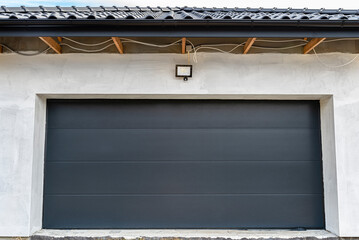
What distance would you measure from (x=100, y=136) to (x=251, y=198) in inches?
101

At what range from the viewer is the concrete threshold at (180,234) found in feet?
13.7

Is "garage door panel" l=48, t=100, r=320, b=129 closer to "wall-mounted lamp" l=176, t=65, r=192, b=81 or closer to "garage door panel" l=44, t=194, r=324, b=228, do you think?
"wall-mounted lamp" l=176, t=65, r=192, b=81

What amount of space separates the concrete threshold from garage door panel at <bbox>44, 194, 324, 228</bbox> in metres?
0.12

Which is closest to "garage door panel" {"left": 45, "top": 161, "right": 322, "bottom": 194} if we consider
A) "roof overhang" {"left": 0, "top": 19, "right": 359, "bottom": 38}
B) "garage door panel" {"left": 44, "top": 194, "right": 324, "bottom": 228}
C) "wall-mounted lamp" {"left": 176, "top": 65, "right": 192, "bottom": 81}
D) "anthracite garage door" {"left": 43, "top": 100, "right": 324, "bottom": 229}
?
"anthracite garage door" {"left": 43, "top": 100, "right": 324, "bottom": 229}

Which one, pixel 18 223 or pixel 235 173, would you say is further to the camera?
pixel 235 173

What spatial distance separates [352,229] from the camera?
13.5 ft

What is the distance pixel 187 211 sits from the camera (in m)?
4.50

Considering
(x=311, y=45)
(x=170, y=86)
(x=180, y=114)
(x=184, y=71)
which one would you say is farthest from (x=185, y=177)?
(x=311, y=45)

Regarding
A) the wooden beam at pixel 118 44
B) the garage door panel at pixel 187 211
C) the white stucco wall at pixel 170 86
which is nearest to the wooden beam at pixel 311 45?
the white stucco wall at pixel 170 86

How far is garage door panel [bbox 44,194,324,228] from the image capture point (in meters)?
4.48

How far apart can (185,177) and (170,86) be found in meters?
1.44

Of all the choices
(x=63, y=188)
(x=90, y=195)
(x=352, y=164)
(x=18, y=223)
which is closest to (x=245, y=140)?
(x=352, y=164)

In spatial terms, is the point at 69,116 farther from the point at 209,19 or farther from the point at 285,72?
the point at 285,72

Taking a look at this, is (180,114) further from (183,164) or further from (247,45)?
(247,45)
